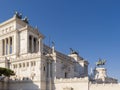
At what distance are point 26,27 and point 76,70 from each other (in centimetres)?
2449

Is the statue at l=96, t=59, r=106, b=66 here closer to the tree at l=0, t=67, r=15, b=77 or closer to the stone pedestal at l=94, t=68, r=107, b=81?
the stone pedestal at l=94, t=68, r=107, b=81

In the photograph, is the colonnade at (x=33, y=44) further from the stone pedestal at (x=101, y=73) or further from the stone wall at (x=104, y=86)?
the stone wall at (x=104, y=86)

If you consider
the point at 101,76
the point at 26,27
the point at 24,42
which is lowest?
the point at 101,76

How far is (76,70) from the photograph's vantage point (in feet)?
257

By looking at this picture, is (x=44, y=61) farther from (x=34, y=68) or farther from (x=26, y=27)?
(x=26, y=27)

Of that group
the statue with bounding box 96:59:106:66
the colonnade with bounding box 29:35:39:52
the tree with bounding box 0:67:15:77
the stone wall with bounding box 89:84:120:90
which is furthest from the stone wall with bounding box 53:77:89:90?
the statue with bounding box 96:59:106:66

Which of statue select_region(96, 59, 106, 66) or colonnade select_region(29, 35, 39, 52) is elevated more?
colonnade select_region(29, 35, 39, 52)

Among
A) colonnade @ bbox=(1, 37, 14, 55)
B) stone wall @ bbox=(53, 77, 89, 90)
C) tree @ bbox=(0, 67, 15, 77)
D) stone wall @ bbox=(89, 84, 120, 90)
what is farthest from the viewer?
colonnade @ bbox=(1, 37, 14, 55)

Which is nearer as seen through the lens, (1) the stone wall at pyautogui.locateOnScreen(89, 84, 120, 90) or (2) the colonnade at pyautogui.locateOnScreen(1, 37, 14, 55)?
(1) the stone wall at pyautogui.locateOnScreen(89, 84, 120, 90)

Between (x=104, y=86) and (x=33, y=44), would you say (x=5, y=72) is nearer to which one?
(x=33, y=44)

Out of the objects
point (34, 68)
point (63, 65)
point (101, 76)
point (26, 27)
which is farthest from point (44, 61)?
point (101, 76)

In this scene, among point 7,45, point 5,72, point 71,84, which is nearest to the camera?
point 71,84

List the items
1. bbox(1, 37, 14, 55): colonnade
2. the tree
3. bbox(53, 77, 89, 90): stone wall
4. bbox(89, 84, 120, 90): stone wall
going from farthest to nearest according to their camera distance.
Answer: bbox(1, 37, 14, 55): colonnade, the tree, bbox(53, 77, 89, 90): stone wall, bbox(89, 84, 120, 90): stone wall

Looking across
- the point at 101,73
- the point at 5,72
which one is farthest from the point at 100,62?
the point at 5,72
